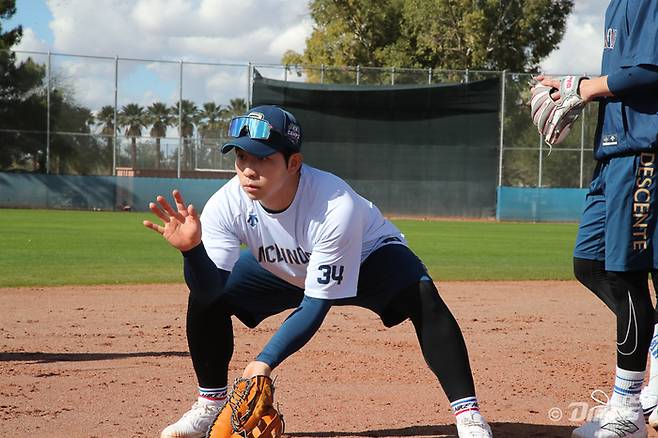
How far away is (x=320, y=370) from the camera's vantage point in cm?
529

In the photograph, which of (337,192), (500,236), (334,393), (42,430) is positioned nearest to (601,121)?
(337,192)

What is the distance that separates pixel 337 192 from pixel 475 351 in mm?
2861

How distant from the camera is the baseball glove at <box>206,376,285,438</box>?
3.09m

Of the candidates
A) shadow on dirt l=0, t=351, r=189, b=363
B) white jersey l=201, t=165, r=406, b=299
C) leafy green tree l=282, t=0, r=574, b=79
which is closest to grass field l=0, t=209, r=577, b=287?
shadow on dirt l=0, t=351, r=189, b=363

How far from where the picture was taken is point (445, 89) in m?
30.5

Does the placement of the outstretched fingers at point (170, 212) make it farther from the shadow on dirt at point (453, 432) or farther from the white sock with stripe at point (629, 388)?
the white sock with stripe at point (629, 388)

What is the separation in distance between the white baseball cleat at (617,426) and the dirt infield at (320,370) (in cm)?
17

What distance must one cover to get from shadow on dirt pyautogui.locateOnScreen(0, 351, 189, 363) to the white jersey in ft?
7.16

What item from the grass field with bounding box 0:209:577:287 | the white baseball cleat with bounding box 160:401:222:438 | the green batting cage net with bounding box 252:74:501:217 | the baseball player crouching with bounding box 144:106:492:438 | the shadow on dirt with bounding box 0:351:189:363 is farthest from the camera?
the green batting cage net with bounding box 252:74:501:217

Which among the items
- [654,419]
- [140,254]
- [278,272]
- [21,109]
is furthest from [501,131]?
[278,272]

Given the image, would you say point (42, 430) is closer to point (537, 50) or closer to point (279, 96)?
point (279, 96)

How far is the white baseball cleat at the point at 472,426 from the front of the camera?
3443 mm

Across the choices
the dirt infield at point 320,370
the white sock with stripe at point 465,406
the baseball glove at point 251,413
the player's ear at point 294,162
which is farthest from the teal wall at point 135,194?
the baseball glove at point 251,413

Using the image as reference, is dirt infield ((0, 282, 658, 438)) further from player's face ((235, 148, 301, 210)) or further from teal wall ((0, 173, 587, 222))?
teal wall ((0, 173, 587, 222))
